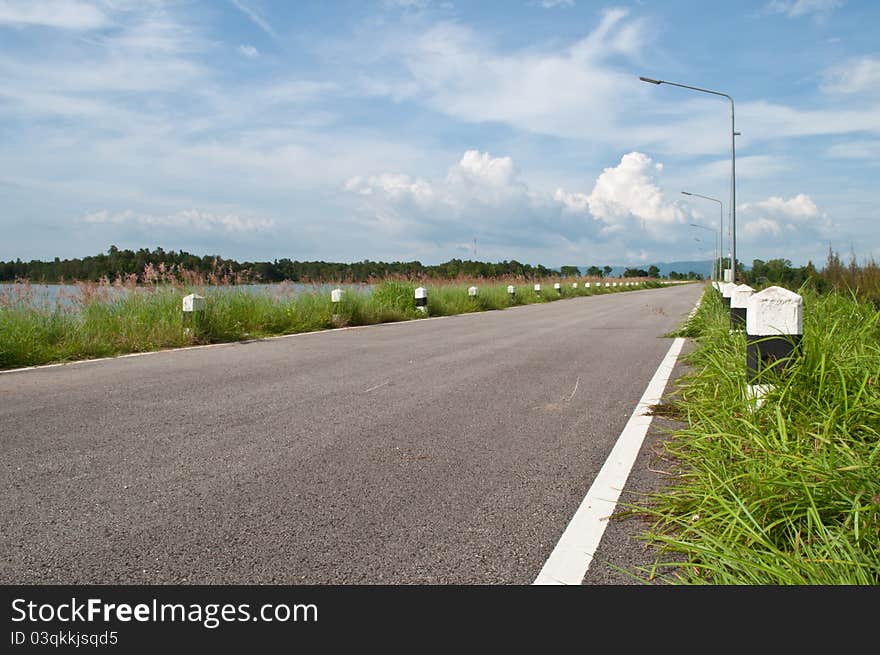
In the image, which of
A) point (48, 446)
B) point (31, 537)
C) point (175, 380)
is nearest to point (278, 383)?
point (175, 380)

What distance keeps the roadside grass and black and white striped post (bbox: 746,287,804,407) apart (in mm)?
96

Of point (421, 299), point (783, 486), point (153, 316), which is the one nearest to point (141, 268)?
point (153, 316)

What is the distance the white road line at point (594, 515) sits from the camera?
2654 mm

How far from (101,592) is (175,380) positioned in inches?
202

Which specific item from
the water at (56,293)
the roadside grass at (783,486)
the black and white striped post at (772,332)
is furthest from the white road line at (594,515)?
the water at (56,293)

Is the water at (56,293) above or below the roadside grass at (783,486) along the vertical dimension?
above

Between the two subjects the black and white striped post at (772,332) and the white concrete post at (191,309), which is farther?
the white concrete post at (191,309)

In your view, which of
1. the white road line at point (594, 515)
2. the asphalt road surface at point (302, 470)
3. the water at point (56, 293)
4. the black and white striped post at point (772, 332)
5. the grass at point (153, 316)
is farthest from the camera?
the water at point (56, 293)

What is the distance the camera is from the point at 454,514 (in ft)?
10.9

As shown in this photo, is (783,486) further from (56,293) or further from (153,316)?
(56,293)

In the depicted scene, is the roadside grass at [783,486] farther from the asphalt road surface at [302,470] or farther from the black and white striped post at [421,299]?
the black and white striped post at [421,299]

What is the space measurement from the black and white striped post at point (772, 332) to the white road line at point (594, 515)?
88 cm

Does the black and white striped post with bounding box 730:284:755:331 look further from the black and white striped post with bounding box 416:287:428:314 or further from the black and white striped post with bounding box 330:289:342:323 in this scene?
the black and white striped post with bounding box 416:287:428:314

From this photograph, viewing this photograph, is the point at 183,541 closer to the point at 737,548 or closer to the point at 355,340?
the point at 737,548
